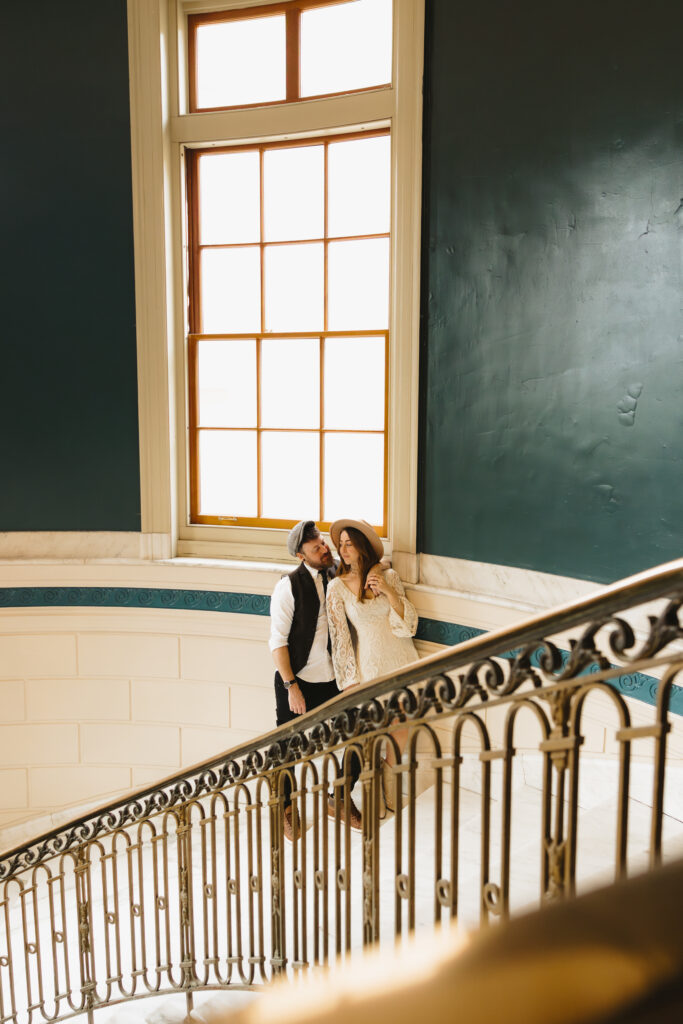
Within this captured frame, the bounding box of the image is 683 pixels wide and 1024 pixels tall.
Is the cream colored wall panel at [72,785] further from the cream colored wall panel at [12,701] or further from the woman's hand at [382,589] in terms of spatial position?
the woman's hand at [382,589]

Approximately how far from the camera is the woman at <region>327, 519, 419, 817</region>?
418 centimetres

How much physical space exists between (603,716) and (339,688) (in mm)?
1361

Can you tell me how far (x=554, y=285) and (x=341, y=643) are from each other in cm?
205

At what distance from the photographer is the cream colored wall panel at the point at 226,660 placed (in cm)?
516

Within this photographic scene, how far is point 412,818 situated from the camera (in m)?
1.87

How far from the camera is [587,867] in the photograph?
2516 millimetres

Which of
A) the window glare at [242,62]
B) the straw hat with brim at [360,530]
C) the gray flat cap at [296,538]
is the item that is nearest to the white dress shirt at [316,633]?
the gray flat cap at [296,538]

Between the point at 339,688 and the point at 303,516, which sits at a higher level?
the point at 303,516

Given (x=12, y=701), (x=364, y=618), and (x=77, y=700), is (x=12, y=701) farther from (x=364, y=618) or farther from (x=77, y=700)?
(x=364, y=618)

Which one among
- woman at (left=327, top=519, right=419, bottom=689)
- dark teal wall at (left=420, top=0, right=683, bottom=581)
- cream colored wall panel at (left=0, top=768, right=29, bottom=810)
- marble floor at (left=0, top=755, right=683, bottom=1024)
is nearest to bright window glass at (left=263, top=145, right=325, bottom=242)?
dark teal wall at (left=420, top=0, right=683, bottom=581)

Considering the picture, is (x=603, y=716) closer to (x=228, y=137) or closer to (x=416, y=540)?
(x=416, y=540)

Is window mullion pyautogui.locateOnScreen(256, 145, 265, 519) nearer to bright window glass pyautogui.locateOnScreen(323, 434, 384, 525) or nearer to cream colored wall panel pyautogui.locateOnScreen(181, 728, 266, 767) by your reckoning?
bright window glass pyautogui.locateOnScreen(323, 434, 384, 525)

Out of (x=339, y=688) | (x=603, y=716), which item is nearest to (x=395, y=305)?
(x=339, y=688)

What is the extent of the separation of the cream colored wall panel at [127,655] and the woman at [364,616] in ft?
5.16
